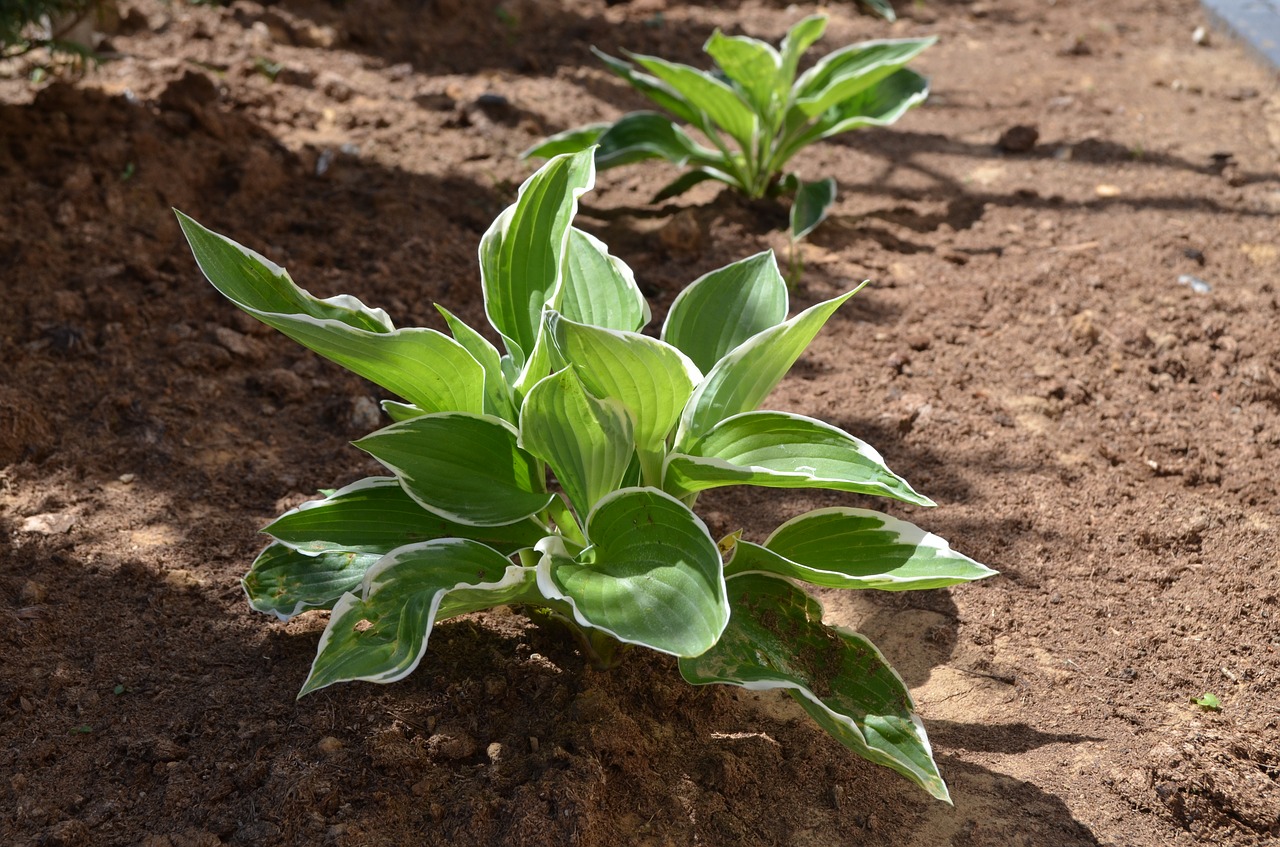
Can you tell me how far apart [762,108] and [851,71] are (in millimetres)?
330

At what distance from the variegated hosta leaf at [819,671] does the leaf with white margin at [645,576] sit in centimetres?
12

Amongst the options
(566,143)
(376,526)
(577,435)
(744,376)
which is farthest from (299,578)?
(566,143)

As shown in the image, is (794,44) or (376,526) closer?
(376,526)

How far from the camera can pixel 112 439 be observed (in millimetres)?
2615

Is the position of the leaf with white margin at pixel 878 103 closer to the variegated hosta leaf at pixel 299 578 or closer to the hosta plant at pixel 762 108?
the hosta plant at pixel 762 108

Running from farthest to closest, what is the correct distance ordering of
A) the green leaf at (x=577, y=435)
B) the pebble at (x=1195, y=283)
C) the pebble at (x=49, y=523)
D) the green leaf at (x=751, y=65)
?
the green leaf at (x=751, y=65), the pebble at (x=1195, y=283), the pebble at (x=49, y=523), the green leaf at (x=577, y=435)

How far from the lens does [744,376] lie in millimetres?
1804

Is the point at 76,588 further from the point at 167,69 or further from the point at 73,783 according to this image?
the point at 167,69

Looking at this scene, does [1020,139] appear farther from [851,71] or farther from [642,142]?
[642,142]

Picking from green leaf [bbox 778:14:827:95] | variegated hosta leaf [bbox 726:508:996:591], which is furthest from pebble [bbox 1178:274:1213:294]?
variegated hosta leaf [bbox 726:508:996:591]

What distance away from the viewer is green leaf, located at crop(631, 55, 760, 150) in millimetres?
3631

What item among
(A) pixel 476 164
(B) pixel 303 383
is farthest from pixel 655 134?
(B) pixel 303 383

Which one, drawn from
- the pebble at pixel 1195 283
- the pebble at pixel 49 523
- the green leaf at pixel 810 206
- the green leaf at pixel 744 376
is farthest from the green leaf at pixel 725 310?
the pebble at pixel 1195 283

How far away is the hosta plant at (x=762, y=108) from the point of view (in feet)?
11.9
